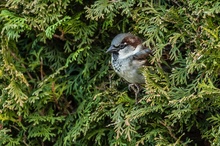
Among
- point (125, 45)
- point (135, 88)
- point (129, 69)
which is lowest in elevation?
point (135, 88)

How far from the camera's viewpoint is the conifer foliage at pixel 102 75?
209 cm

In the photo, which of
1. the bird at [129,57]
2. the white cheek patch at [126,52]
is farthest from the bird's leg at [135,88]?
the white cheek patch at [126,52]

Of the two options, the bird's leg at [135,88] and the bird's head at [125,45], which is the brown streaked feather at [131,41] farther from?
the bird's leg at [135,88]

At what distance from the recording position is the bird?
92.9 inches

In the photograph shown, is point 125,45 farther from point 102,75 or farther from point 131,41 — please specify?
point 102,75

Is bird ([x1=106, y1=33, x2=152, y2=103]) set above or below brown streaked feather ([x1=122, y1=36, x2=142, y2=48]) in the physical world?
below

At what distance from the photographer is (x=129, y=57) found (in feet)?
7.84

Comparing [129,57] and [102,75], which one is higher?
[129,57]

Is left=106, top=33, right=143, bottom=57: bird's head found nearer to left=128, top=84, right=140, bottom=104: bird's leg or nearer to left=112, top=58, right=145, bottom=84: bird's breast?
left=112, top=58, right=145, bottom=84: bird's breast

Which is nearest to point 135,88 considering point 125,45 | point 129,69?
point 129,69

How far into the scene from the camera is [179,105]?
2.06m

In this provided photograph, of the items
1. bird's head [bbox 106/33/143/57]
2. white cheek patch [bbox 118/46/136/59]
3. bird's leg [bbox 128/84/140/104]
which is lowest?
bird's leg [bbox 128/84/140/104]

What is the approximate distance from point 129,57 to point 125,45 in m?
0.07

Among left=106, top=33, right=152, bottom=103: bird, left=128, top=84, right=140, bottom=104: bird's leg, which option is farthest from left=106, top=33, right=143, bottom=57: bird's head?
left=128, top=84, right=140, bottom=104: bird's leg
